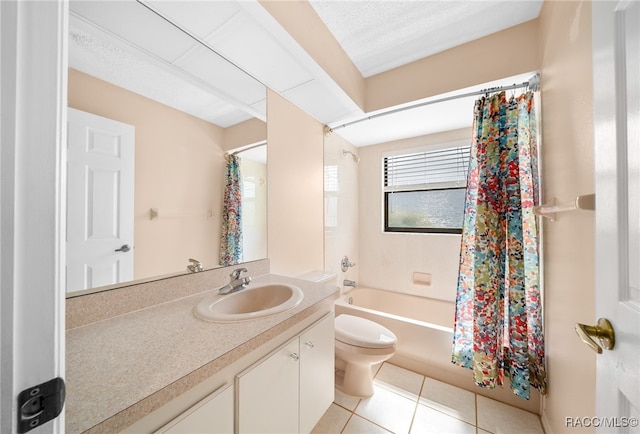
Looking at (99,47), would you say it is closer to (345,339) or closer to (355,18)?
(355,18)

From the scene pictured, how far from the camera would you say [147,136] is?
0.98 metres

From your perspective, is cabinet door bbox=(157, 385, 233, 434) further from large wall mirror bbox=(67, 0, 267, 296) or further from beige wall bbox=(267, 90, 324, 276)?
beige wall bbox=(267, 90, 324, 276)


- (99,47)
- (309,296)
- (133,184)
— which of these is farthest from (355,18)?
(309,296)

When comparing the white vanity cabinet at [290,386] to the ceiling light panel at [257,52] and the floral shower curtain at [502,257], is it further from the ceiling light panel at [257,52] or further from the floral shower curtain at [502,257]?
the ceiling light panel at [257,52]

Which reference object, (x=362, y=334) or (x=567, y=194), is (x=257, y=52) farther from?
(x=362, y=334)

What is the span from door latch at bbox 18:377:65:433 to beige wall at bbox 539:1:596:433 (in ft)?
4.51

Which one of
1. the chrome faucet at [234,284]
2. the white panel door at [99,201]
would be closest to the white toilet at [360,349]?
the chrome faucet at [234,284]

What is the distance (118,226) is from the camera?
2.97 ft

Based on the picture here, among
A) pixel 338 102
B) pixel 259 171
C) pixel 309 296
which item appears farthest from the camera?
pixel 338 102

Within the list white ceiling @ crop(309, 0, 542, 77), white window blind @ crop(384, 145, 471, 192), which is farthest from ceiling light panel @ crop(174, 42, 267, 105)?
white window blind @ crop(384, 145, 471, 192)

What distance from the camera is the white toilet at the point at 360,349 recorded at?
55.5 inches

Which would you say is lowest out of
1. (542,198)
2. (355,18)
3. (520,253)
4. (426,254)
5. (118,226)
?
(426,254)

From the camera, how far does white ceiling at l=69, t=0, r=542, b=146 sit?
2.96 ft

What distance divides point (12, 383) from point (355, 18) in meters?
1.88
